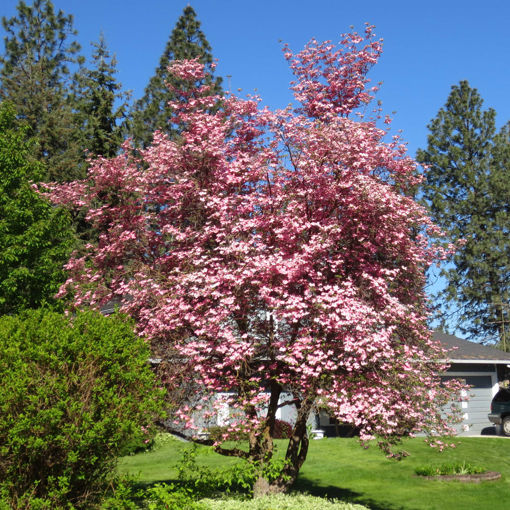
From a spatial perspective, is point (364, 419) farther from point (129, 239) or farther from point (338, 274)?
point (129, 239)

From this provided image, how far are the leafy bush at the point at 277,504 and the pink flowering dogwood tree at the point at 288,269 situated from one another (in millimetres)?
551

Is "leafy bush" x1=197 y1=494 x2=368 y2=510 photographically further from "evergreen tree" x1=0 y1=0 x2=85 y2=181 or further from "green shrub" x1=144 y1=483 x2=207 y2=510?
"evergreen tree" x1=0 y1=0 x2=85 y2=181

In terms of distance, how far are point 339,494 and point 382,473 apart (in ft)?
10.1

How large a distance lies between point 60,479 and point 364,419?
16.5 feet

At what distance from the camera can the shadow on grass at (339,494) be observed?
13.1 m

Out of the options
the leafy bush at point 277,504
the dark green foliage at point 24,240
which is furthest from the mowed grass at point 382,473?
the dark green foliage at point 24,240

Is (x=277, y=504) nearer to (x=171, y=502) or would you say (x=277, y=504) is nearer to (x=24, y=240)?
(x=171, y=502)

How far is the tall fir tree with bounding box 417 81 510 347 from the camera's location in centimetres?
4212

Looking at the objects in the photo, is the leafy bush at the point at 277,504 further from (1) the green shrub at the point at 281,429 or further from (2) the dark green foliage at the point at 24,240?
(1) the green shrub at the point at 281,429

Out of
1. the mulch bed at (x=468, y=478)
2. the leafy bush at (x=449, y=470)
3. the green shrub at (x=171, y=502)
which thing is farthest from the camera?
the leafy bush at (x=449, y=470)

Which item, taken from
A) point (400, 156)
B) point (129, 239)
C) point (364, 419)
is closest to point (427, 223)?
point (400, 156)

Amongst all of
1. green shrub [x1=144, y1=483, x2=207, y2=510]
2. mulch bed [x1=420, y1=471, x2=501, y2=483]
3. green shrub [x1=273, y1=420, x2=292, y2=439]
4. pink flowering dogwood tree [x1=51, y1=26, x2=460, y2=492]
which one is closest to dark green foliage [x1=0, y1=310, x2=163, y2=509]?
green shrub [x1=144, y1=483, x2=207, y2=510]

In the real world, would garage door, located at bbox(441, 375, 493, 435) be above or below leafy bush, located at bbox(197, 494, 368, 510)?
above

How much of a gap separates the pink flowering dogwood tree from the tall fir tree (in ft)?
107
